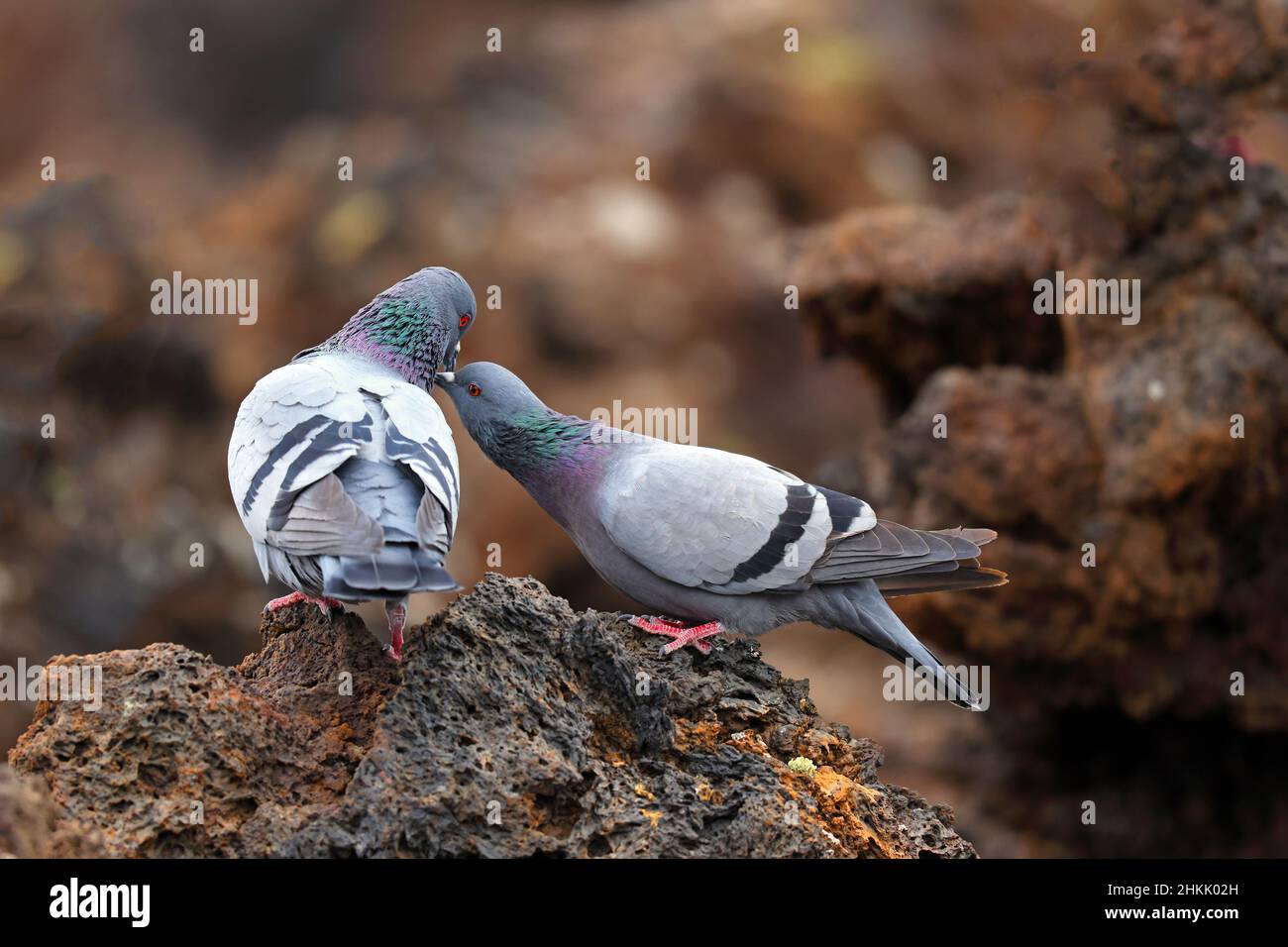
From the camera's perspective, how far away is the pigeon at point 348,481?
465 cm

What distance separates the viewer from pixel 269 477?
5207 millimetres

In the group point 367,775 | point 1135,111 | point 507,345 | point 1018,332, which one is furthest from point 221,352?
point 367,775

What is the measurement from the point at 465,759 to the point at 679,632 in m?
1.51

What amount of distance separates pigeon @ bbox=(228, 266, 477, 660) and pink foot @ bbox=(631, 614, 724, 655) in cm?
104

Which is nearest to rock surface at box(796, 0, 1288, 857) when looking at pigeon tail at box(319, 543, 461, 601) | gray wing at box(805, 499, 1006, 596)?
Answer: gray wing at box(805, 499, 1006, 596)

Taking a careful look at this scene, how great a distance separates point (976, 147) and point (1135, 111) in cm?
1008

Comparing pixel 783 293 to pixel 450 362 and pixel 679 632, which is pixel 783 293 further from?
pixel 679 632

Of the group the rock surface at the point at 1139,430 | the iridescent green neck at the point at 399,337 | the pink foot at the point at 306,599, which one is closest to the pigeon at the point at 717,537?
the iridescent green neck at the point at 399,337

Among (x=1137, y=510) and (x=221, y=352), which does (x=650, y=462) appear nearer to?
(x=1137, y=510)

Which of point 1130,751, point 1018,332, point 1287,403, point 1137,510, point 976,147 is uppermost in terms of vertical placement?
point 976,147

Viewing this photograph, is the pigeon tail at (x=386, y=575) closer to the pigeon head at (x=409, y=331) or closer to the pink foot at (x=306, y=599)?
the pink foot at (x=306, y=599)

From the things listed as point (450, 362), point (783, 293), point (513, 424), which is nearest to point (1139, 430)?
point (513, 424)

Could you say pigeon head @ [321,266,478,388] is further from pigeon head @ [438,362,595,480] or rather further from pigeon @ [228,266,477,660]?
pigeon head @ [438,362,595,480]

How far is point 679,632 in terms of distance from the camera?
5.63m
